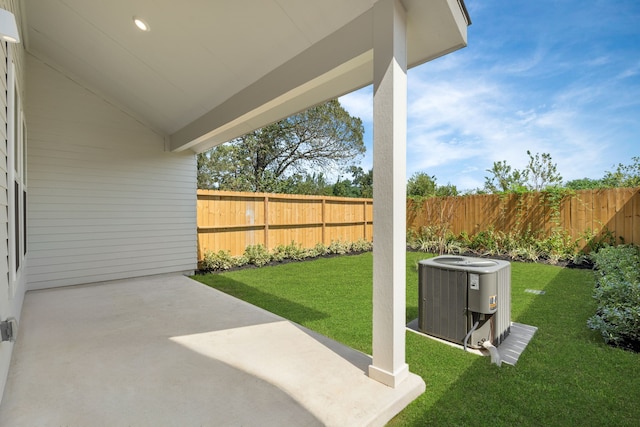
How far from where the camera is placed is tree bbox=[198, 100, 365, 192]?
53.5 feet

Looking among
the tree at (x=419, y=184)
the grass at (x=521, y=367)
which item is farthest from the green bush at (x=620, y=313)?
the tree at (x=419, y=184)

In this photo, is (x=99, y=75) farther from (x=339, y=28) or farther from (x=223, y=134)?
(x=339, y=28)

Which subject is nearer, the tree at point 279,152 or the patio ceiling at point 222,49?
the patio ceiling at point 222,49

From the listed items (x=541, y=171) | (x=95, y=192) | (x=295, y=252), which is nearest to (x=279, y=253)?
(x=295, y=252)

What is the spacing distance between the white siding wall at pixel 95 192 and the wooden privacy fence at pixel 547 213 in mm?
6354

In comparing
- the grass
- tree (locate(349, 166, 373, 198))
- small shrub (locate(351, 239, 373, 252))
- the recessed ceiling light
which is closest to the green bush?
the grass

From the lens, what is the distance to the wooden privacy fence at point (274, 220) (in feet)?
23.0

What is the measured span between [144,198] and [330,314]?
4.32 metres

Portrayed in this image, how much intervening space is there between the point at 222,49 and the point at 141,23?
958mm

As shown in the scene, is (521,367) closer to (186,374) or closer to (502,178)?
(186,374)

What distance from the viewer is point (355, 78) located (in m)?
3.14

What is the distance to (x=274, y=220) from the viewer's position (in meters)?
8.18

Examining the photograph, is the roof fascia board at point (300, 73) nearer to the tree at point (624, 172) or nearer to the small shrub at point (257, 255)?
the small shrub at point (257, 255)

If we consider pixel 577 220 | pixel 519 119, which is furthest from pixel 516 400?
pixel 519 119
